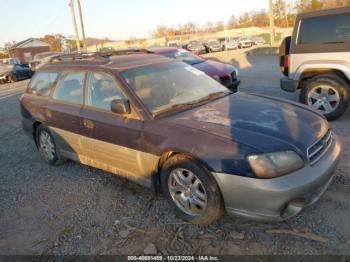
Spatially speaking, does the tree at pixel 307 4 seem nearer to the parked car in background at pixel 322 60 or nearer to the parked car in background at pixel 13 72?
the parked car in background at pixel 13 72

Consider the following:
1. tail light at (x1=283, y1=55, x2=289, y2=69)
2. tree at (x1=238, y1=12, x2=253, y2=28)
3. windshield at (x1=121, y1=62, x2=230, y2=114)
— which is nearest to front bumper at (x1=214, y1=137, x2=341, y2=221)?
windshield at (x1=121, y1=62, x2=230, y2=114)

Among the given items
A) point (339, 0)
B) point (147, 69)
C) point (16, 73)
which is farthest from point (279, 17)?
point (147, 69)

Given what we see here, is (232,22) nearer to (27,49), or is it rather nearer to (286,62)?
(27,49)

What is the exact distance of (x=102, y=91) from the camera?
4.02 m

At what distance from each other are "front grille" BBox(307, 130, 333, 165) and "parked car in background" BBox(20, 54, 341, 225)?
0.01 m

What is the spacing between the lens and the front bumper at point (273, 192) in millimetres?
2703

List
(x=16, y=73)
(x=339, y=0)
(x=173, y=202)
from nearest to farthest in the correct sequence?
1. (x=173, y=202)
2. (x=16, y=73)
3. (x=339, y=0)

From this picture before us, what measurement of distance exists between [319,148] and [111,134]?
2269 mm

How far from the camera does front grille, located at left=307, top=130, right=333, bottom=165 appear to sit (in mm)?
2924

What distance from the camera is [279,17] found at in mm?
54656

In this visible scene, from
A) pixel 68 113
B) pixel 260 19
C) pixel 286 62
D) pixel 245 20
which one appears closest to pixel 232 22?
pixel 245 20

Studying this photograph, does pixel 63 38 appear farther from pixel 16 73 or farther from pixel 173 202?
pixel 173 202

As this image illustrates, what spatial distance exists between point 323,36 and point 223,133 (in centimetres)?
421

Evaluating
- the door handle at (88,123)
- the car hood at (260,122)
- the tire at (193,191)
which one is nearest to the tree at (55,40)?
the door handle at (88,123)
